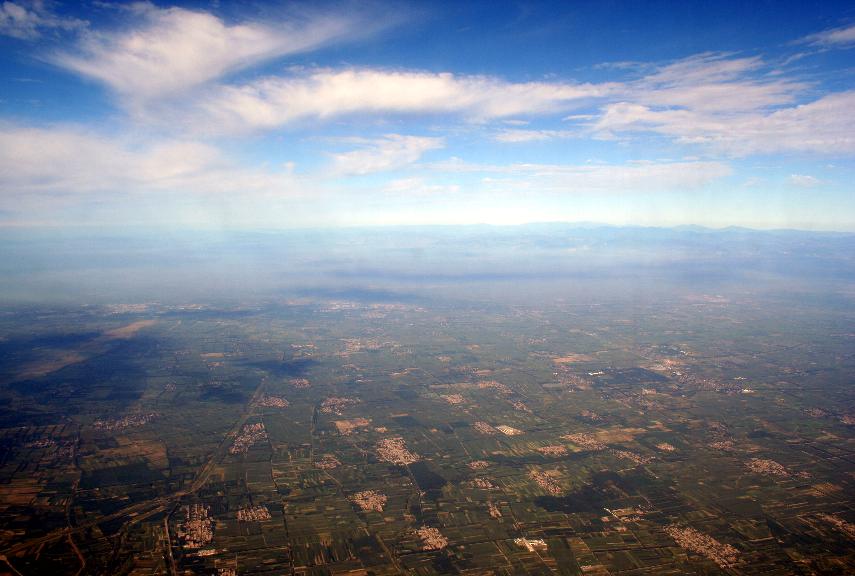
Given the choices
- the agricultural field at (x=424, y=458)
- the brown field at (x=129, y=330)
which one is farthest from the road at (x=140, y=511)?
the brown field at (x=129, y=330)

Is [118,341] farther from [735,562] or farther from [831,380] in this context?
[831,380]

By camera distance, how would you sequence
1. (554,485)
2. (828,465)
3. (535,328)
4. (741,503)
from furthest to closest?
(535,328)
(828,465)
(554,485)
(741,503)

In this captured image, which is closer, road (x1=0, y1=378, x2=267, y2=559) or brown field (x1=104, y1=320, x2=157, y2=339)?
road (x1=0, y1=378, x2=267, y2=559)

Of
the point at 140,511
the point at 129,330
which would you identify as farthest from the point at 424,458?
the point at 129,330

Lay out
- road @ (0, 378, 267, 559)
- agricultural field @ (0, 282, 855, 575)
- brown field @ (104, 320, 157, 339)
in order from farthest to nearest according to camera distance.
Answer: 1. brown field @ (104, 320, 157, 339)
2. agricultural field @ (0, 282, 855, 575)
3. road @ (0, 378, 267, 559)

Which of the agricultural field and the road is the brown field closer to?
the agricultural field

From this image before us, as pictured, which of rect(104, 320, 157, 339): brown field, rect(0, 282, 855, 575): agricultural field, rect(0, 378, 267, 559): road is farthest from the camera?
rect(104, 320, 157, 339): brown field

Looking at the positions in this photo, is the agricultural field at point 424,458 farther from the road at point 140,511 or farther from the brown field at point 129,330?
the brown field at point 129,330

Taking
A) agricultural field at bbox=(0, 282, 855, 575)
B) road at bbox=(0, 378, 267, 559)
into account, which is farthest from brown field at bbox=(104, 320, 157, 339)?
road at bbox=(0, 378, 267, 559)

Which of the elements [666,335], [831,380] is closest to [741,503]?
[831,380]

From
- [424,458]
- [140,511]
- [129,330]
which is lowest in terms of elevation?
[424,458]

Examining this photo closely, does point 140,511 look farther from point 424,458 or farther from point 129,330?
point 129,330
